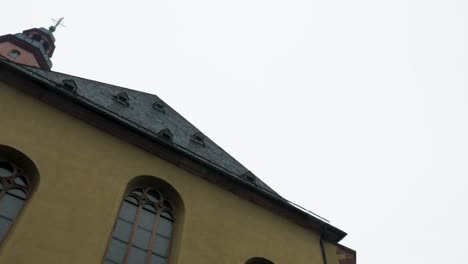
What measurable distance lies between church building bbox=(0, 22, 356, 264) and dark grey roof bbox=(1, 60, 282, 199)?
0.28 metres

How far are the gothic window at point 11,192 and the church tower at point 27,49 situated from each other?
22.6 meters

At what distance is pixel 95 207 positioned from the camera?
9.14m

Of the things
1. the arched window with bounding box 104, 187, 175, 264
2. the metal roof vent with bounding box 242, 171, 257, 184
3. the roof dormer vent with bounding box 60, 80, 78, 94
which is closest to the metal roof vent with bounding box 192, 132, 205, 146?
the metal roof vent with bounding box 242, 171, 257, 184

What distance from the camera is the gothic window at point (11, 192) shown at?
8.28m

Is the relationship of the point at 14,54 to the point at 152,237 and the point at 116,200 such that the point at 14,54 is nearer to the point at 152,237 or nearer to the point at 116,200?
the point at 116,200

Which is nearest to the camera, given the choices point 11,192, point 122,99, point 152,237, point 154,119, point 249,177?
point 11,192

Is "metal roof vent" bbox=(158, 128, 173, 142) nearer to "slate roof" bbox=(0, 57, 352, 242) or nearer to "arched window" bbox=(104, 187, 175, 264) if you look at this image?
"slate roof" bbox=(0, 57, 352, 242)

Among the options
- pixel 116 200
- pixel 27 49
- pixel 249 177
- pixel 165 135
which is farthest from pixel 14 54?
pixel 116 200

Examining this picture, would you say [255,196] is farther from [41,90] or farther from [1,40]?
[1,40]

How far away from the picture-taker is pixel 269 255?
10898 millimetres

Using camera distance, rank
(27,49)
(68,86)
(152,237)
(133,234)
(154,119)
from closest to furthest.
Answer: (133,234) → (152,237) → (68,86) → (154,119) → (27,49)

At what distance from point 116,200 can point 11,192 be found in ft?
6.58

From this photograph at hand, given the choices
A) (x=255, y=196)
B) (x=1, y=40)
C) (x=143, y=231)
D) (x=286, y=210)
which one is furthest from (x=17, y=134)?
(x=1, y=40)

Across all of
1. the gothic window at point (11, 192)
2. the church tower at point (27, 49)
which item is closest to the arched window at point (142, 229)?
the gothic window at point (11, 192)
